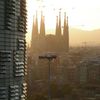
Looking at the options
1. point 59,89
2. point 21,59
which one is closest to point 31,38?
point 59,89

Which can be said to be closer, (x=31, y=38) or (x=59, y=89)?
(x=59, y=89)

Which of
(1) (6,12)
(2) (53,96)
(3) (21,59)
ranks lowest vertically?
(2) (53,96)

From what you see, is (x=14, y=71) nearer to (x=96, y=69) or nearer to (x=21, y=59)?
(x=21, y=59)

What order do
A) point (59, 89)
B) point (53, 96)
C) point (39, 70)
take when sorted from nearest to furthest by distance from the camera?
point (53, 96)
point (59, 89)
point (39, 70)

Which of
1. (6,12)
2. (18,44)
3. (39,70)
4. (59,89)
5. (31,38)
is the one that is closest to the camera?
(6,12)

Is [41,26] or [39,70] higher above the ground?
[41,26]

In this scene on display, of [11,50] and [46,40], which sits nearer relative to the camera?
[11,50]

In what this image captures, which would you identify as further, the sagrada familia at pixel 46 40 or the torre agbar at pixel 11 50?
the sagrada familia at pixel 46 40

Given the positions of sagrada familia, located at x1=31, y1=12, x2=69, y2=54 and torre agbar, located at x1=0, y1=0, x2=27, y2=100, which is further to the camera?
sagrada familia, located at x1=31, y1=12, x2=69, y2=54
